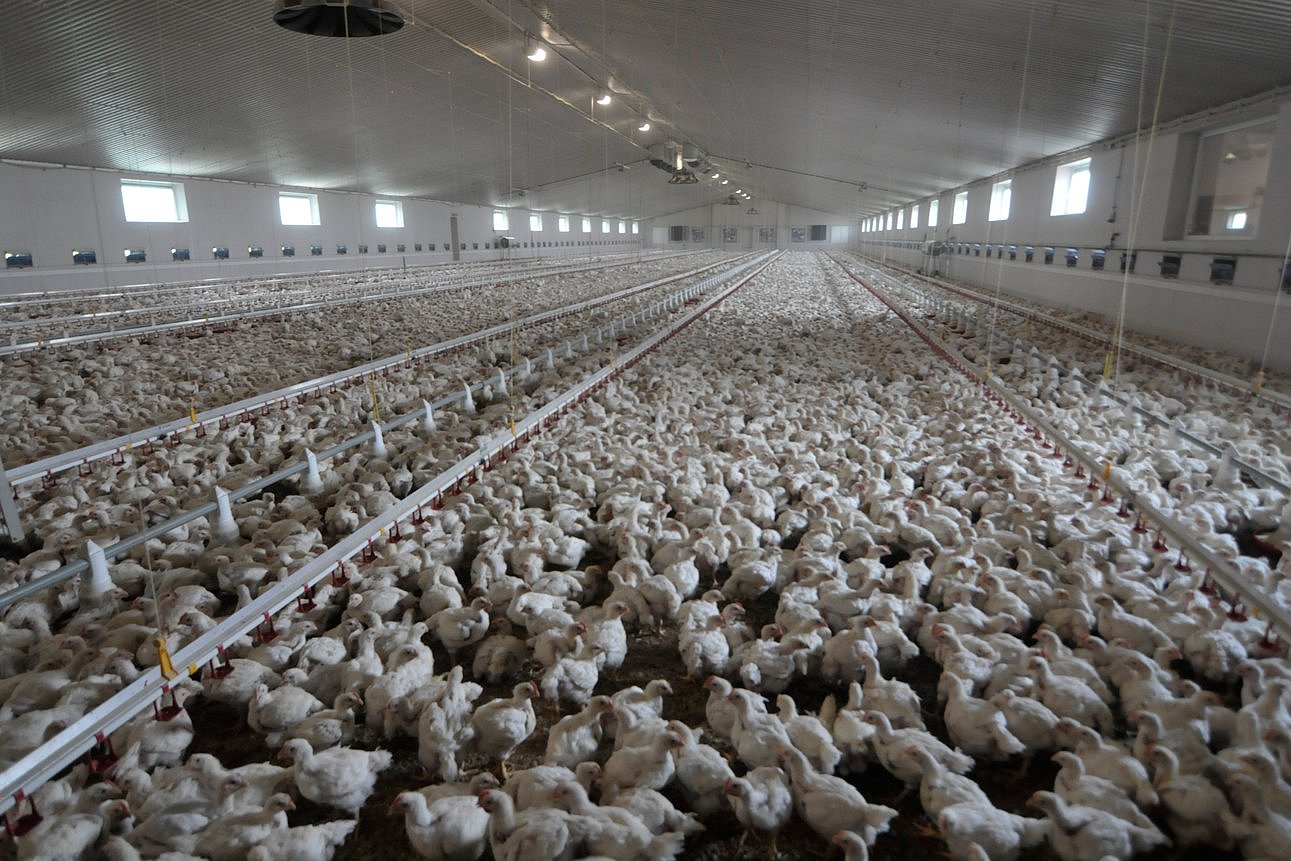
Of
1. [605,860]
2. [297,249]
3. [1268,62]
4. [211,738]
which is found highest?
[1268,62]

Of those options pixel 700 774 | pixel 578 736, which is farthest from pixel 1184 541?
pixel 578 736

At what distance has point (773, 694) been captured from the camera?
154 inches

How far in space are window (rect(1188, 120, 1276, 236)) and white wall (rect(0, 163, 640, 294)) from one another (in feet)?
83.7

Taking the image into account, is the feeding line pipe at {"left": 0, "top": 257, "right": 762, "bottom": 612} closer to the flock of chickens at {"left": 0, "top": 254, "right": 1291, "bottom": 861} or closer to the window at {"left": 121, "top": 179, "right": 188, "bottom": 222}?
the flock of chickens at {"left": 0, "top": 254, "right": 1291, "bottom": 861}

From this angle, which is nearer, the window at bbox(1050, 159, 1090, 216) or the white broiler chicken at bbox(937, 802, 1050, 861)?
the white broiler chicken at bbox(937, 802, 1050, 861)

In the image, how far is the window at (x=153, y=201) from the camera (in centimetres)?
2527

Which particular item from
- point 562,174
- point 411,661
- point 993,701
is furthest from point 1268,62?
point 562,174

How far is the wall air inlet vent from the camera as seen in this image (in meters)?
6.83

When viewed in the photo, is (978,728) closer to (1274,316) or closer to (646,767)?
(646,767)

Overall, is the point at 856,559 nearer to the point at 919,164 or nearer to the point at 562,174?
the point at 919,164

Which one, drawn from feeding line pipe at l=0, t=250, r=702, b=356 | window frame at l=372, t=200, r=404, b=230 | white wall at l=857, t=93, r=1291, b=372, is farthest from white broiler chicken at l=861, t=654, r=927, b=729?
window frame at l=372, t=200, r=404, b=230

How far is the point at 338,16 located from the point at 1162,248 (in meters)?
15.7

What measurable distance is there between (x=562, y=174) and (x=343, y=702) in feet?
154

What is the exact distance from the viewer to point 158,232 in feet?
85.5
